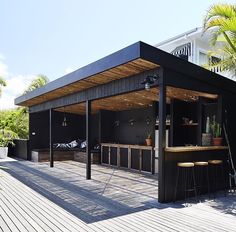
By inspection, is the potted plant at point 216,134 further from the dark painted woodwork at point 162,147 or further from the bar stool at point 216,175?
the dark painted woodwork at point 162,147

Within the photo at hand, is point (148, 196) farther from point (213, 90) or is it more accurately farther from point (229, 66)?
point (229, 66)

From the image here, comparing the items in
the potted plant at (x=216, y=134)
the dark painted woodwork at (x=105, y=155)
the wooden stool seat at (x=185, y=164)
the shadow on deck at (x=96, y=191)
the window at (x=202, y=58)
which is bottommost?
the shadow on deck at (x=96, y=191)

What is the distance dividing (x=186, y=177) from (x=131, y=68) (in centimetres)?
247

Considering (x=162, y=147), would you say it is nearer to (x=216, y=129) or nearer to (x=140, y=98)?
(x=216, y=129)

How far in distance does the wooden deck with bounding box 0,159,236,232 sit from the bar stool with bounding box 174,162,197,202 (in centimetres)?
43

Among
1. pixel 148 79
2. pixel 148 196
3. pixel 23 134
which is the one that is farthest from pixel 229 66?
pixel 23 134

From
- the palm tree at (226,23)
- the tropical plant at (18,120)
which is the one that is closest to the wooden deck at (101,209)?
the palm tree at (226,23)

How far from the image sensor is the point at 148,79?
530 centimetres

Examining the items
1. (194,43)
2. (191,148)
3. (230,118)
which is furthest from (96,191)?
(194,43)

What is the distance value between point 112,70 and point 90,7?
16.9 ft

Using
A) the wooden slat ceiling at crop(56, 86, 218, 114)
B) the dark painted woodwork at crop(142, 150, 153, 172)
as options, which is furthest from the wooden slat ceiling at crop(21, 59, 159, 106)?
the dark painted woodwork at crop(142, 150, 153, 172)

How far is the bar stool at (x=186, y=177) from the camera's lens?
5393 millimetres

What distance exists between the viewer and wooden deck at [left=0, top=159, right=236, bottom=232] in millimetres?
3992

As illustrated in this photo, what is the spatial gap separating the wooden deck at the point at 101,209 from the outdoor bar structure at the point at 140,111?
0.70 m
